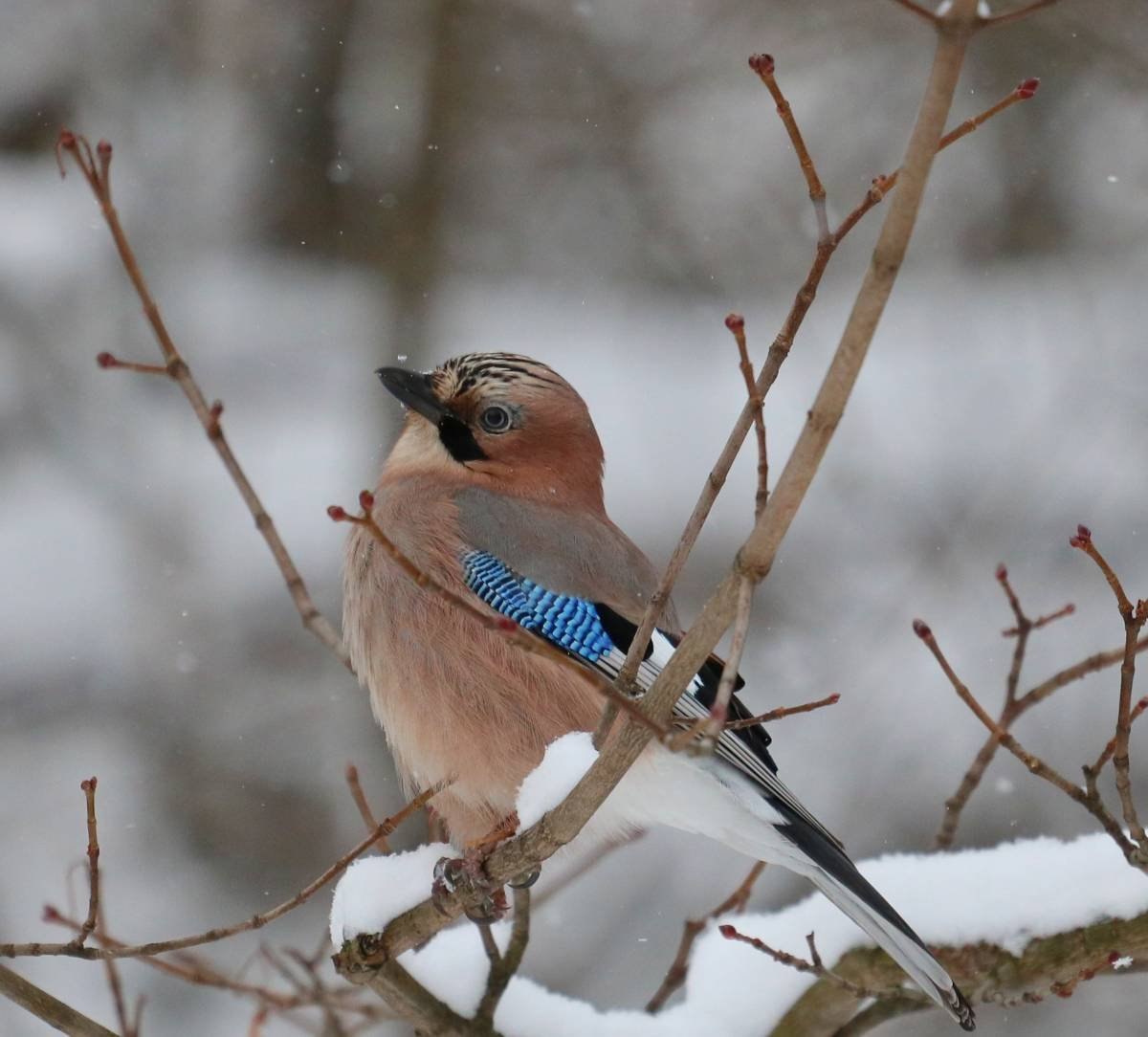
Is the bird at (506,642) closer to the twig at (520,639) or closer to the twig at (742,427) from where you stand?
the twig at (742,427)

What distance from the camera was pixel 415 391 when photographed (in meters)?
4.29

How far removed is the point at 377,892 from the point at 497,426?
5.21 ft

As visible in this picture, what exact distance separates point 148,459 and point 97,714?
4.39ft

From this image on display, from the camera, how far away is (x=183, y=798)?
716 cm

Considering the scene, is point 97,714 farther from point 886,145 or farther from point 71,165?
point 886,145

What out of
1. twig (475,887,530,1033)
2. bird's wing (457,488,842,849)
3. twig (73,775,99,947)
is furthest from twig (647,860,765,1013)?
twig (73,775,99,947)

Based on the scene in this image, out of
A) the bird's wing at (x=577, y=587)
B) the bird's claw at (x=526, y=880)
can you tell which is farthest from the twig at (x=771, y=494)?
the bird's wing at (x=577, y=587)

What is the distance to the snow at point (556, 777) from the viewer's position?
261 centimetres

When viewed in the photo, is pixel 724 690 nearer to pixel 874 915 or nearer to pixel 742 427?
pixel 742 427

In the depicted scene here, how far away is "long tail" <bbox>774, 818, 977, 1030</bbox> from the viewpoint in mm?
2973

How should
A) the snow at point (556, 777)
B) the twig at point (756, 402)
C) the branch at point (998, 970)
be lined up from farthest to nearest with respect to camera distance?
the branch at point (998, 970) < the snow at point (556, 777) < the twig at point (756, 402)

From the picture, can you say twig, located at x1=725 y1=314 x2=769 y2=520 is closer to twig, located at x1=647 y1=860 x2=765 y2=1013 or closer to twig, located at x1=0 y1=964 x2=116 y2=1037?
twig, located at x1=0 y1=964 x2=116 y2=1037

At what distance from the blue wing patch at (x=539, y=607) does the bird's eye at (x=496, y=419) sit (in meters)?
0.53

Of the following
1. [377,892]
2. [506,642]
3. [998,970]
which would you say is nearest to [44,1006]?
[377,892]
